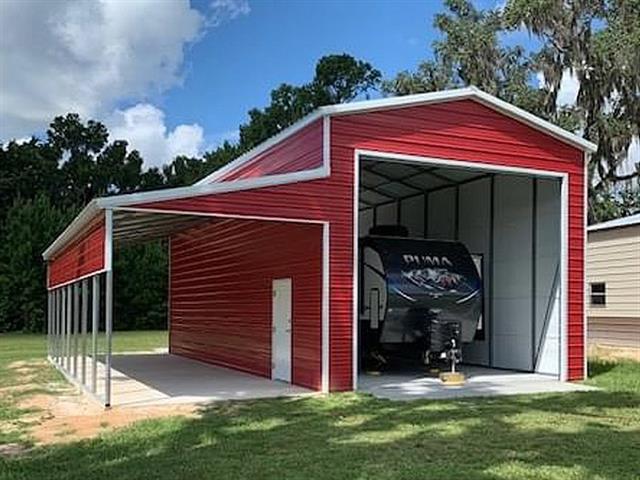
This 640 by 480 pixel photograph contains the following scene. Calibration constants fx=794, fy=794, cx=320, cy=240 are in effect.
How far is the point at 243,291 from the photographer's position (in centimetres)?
1590

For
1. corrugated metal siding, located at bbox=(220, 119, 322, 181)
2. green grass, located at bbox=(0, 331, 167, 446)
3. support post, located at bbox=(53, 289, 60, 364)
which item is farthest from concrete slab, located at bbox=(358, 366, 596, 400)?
support post, located at bbox=(53, 289, 60, 364)

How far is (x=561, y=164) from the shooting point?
1414cm

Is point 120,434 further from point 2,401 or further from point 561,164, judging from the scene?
point 561,164

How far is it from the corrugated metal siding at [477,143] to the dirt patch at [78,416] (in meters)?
4.72

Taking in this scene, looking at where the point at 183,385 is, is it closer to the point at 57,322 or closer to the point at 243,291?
the point at 243,291

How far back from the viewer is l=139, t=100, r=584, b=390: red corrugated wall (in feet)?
38.5

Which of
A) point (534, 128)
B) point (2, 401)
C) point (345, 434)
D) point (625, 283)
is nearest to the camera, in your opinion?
point (345, 434)

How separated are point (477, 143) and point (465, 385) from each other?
407cm

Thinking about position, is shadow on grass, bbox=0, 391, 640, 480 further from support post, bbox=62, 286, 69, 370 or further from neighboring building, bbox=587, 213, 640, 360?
neighboring building, bbox=587, 213, 640, 360

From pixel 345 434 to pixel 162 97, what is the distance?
1732 inches

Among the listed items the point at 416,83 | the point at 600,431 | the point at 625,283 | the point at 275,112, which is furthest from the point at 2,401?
the point at 275,112

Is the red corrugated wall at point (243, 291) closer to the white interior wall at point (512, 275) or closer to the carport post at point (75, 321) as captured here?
the carport post at point (75, 321)

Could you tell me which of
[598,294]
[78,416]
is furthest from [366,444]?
[598,294]

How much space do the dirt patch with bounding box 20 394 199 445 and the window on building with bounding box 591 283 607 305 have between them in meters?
14.4
